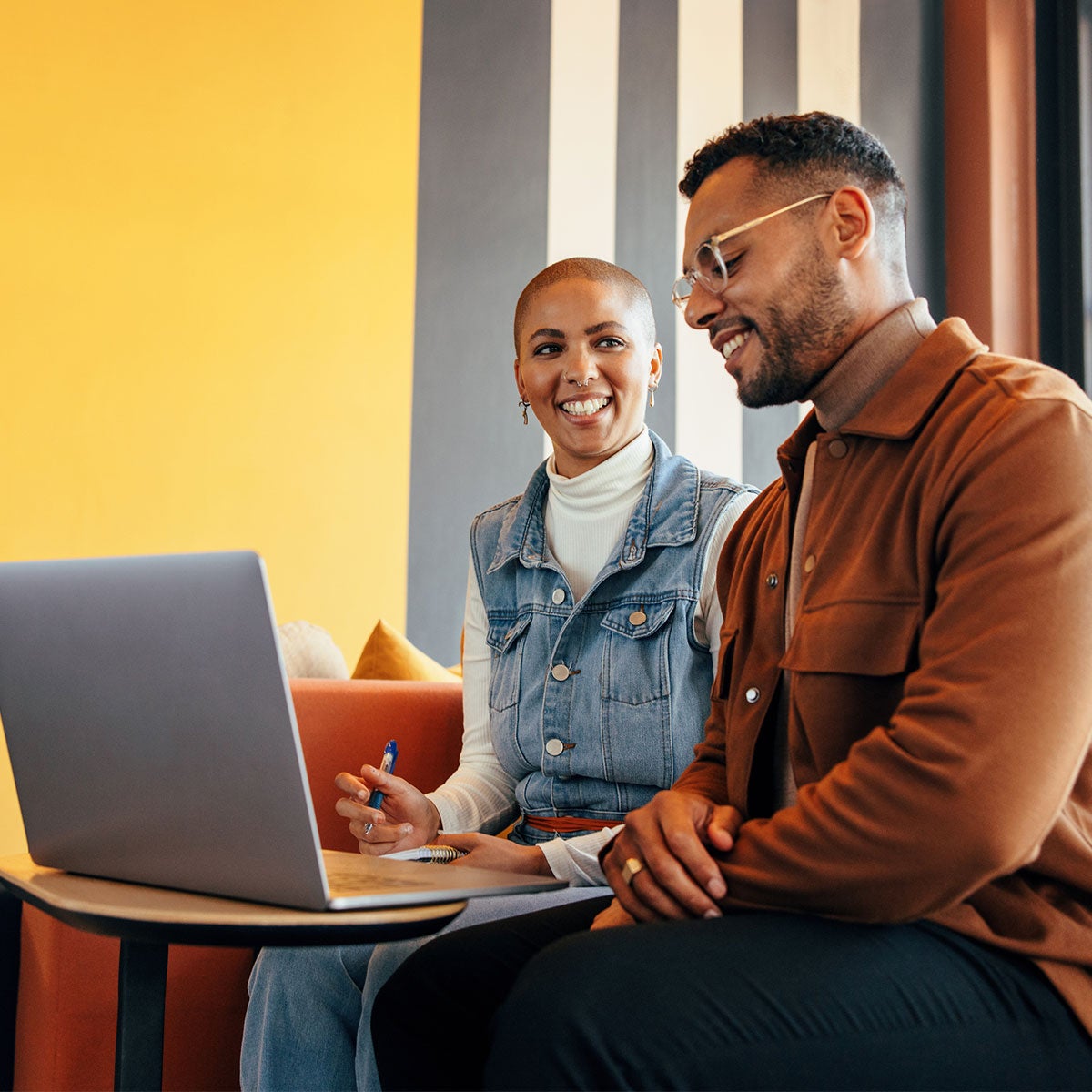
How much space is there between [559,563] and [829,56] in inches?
124

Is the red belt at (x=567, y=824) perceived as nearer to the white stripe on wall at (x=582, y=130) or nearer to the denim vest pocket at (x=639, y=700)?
the denim vest pocket at (x=639, y=700)

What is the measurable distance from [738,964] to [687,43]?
3718 millimetres

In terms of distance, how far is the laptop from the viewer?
0.94 m

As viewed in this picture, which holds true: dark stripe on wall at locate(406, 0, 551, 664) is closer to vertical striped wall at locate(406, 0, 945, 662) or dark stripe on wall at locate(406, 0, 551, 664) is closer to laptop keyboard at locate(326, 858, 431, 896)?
vertical striped wall at locate(406, 0, 945, 662)

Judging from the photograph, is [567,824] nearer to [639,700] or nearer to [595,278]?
[639,700]

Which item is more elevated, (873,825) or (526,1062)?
(873,825)

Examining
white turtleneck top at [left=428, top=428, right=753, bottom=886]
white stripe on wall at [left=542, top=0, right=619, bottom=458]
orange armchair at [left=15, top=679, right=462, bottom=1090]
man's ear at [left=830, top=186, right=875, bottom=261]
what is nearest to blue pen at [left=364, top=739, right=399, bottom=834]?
white turtleneck top at [left=428, top=428, right=753, bottom=886]

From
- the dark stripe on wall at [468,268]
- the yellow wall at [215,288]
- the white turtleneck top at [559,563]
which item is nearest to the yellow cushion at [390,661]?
the white turtleneck top at [559,563]

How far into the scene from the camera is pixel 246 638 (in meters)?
0.94

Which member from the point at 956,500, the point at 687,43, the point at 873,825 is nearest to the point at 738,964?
the point at 873,825

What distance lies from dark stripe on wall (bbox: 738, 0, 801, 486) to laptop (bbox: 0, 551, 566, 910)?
3.09 metres

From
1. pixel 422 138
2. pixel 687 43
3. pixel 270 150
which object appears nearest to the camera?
pixel 270 150

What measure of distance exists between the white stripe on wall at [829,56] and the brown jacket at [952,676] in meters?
3.42

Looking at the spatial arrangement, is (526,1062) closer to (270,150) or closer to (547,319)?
(547,319)
